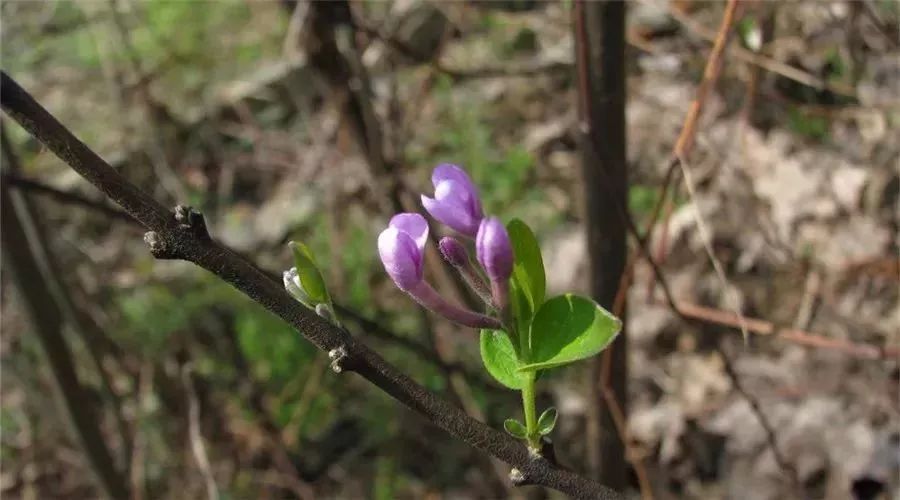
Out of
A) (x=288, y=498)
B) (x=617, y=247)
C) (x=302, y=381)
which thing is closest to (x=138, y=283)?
(x=302, y=381)

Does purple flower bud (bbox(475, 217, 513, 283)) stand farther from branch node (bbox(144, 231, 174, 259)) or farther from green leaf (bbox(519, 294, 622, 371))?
branch node (bbox(144, 231, 174, 259))

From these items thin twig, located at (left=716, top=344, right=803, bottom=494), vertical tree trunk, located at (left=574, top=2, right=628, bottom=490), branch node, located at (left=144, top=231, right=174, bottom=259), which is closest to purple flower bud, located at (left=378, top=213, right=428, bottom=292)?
branch node, located at (left=144, top=231, right=174, bottom=259)

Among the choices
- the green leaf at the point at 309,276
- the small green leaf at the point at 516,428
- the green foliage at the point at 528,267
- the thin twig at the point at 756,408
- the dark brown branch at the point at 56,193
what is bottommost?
the thin twig at the point at 756,408

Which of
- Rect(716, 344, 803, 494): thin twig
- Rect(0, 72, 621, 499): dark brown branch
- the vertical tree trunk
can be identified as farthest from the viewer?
Rect(716, 344, 803, 494): thin twig

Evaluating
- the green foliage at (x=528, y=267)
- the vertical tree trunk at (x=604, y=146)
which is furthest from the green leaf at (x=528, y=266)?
the vertical tree trunk at (x=604, y=146)

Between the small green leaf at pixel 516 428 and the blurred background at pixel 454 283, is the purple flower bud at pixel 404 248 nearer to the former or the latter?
the small green leaf at pixel 516 428

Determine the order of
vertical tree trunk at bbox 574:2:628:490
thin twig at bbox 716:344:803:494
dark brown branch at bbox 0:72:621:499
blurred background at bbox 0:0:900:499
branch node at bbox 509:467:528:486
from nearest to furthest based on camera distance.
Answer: dark brown branch at bbox 0:72:621:499 → branch node at bbox 509:467:528:486 → vertical tree trunk at bbox 574:2:628:490 → thin twig at bbox 716:344:803:494 → blurred background at bbox 0:0:900:499

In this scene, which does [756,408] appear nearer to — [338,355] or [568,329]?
[568,329]
